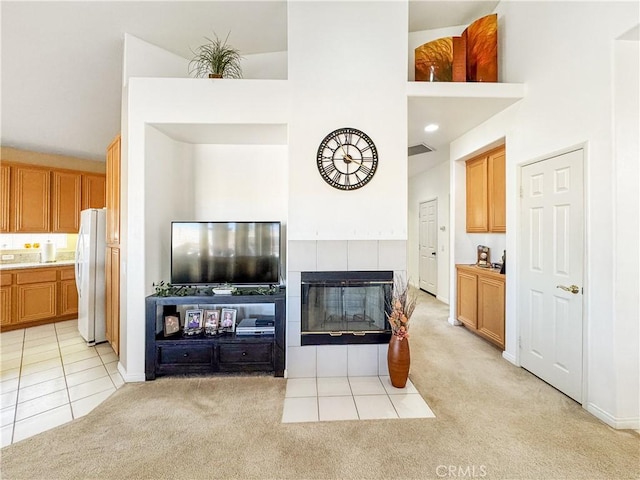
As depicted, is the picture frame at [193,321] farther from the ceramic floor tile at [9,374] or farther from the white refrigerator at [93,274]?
the ceramic floor tile at [9,374]

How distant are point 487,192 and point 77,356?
506 cm

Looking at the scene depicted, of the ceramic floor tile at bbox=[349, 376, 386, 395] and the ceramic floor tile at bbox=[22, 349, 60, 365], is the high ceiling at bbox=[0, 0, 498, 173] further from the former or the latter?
the ceramic floor tile at bbox=[22, 349, 60, 365]

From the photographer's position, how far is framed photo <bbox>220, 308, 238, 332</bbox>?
9.61 ft

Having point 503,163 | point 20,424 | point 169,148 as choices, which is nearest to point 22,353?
point 20,424

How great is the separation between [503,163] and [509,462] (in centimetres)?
293

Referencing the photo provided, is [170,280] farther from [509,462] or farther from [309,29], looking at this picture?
[509,462]

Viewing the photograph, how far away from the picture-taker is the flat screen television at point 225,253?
2846 mm

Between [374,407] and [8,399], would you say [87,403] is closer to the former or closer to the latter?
[8,399]

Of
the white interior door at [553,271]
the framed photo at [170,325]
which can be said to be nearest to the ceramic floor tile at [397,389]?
the white interior door at [553,271]

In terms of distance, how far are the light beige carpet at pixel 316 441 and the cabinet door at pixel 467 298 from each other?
4.25 feet

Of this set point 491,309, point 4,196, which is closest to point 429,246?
point 491,309

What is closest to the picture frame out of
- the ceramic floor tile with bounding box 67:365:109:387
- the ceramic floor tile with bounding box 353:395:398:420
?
the ceramic floor tile with bounding box 67:365:109:387

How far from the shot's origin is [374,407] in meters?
2.26

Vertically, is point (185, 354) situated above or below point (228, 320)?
below
